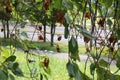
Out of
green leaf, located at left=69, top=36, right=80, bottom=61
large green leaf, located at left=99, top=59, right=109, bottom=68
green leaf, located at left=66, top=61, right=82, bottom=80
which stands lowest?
large green leaf, located at left=99, top=59, right=109, bottom=68

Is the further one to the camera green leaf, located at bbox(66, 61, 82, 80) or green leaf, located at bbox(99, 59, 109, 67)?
green leaf, located at bbox(99, 59, 109, 67)

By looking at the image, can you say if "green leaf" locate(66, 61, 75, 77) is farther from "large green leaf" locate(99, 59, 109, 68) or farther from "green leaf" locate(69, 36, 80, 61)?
"large green leaf" locate(99, 59, 109, 68)

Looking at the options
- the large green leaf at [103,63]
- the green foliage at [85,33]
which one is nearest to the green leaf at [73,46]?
the green foliage at [85,33]

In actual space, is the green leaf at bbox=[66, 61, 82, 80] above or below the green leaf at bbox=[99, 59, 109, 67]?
above

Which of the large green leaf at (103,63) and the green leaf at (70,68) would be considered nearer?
the green leaf at (70,68)

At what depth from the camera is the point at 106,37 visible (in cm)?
87

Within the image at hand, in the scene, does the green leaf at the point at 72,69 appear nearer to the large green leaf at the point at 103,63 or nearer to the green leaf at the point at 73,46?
the green leaf at the point at 73,46

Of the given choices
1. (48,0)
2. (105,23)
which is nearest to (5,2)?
(48,0)

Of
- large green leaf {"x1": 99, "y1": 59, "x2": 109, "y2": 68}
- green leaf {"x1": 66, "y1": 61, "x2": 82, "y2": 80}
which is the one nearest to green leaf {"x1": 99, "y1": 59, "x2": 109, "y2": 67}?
large green leaf {"x1": 99, "y1": 59, "x2": 109, "y2": 68}

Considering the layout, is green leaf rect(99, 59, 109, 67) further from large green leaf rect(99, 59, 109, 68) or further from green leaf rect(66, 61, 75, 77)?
green leaf rect(66, 61, 75, 77)

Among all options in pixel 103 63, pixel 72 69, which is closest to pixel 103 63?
pixel 103 63

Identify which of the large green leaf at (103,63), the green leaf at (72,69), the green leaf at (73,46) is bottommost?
the large green leaf at (103,63)

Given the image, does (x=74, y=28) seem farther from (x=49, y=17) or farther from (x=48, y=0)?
(x=49, y=17)

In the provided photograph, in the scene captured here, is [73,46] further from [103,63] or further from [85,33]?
[103,63]
